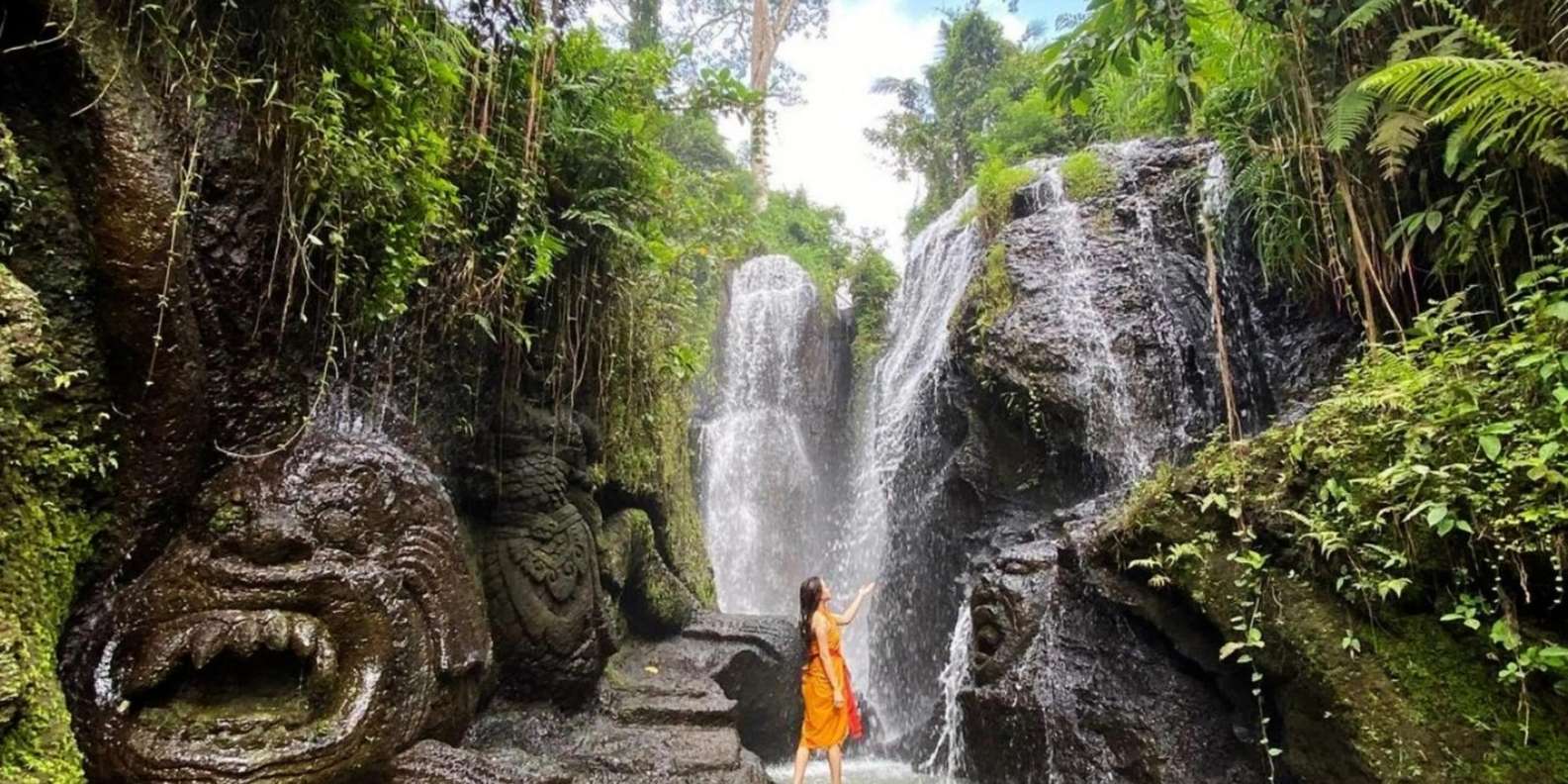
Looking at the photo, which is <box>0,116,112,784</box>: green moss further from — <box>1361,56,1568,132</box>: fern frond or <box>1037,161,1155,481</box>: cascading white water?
<box>1037,161,1155,481</box>: cascading white water

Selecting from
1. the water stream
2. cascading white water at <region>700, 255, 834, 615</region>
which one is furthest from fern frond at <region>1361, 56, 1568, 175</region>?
cascading white water at <region>700, 255, 834, 615</region>

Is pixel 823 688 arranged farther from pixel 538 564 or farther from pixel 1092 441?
pixel 1092 441

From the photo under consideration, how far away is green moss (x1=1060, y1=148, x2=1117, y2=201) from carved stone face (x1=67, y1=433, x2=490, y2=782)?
7.94 m

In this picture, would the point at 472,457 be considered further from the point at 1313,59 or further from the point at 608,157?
the point at 1313,59

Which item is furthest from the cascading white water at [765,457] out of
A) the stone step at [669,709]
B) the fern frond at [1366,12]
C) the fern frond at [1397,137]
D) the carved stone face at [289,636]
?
the fern frond at [1366,12]

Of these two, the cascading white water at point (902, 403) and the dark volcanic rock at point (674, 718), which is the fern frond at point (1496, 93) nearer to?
the dark volcanic rock at point (674, 718)

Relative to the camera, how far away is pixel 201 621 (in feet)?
10.5

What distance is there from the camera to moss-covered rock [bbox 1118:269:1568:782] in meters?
3.31

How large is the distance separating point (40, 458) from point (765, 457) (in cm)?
1172

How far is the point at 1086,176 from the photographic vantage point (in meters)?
9.27

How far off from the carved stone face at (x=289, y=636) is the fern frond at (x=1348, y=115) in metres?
5.80

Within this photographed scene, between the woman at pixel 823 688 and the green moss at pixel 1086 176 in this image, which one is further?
the green moss at pixel 1086 176

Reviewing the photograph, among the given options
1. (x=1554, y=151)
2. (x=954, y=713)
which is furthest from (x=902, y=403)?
(x=1554, y=151)

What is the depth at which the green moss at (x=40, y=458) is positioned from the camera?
2.60m
